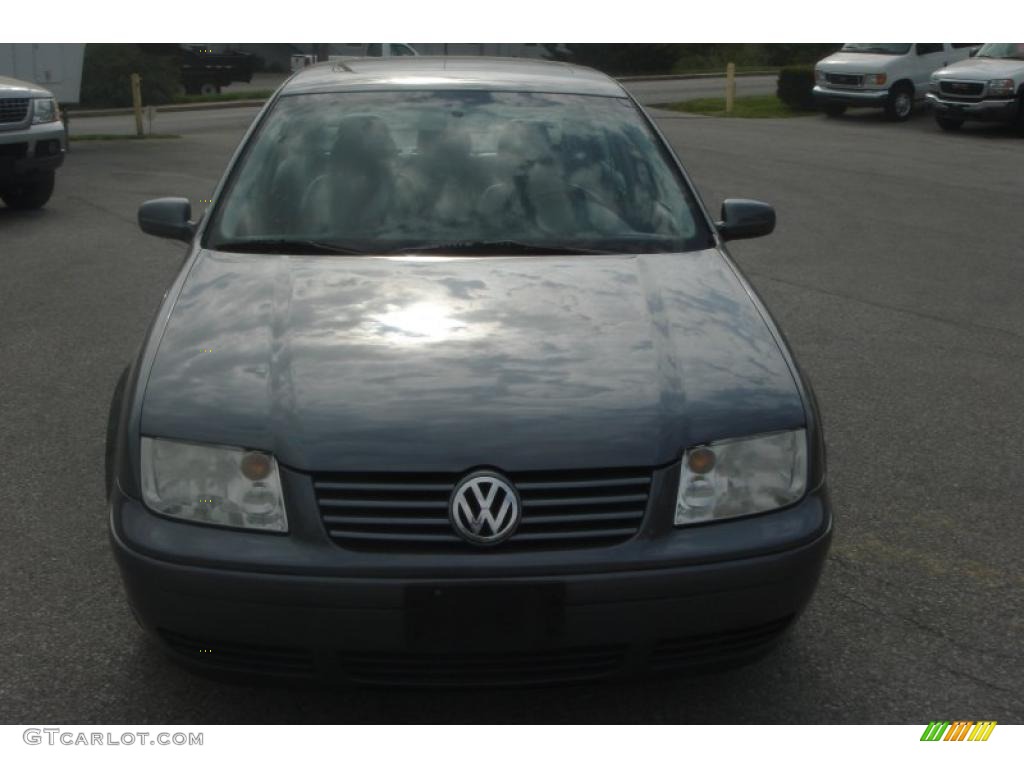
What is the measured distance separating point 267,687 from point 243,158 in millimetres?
2167

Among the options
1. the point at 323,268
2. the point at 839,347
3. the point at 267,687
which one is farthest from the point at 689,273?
the point at 839,347

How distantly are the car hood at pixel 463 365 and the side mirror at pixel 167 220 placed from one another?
32.9 inches

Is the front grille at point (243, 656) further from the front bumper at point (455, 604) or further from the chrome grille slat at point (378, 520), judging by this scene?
the chrome grille slat at point (378, 520)

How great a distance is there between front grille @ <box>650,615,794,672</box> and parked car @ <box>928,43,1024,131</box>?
68.7 feet

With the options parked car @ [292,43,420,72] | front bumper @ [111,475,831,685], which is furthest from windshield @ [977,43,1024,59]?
front bumper @ [111,475,831,685]

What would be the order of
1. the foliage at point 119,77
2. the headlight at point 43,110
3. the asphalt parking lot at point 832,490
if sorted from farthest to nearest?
the foliage at point 119,77 < the headlight at point 43,110 < the asphalt parking lot at point 832,490

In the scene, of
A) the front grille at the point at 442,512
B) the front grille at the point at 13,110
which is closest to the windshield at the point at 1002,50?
the front grille at the point at 13,110

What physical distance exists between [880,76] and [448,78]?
21.4 metres

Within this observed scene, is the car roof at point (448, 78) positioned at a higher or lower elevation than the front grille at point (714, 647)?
higher

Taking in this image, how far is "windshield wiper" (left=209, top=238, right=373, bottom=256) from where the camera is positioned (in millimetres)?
4234

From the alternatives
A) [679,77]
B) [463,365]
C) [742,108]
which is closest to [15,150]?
[463,365]

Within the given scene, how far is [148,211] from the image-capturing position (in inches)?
197

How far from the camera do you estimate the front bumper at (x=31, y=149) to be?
40.9 feet
